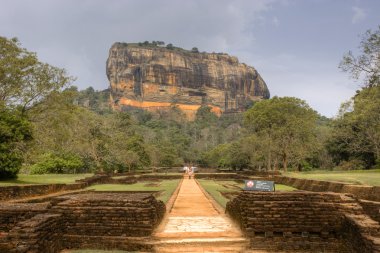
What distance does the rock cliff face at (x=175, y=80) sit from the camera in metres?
145

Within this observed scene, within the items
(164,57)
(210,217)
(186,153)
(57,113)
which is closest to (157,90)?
(164,57)

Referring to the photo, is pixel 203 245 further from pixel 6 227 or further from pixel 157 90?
pixel 157 90

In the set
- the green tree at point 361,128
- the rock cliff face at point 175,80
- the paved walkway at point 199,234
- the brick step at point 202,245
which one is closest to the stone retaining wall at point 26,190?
the paved walkway at point 199,234

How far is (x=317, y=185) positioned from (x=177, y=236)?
1050cm

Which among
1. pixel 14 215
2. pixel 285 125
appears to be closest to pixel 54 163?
pixel 285 125

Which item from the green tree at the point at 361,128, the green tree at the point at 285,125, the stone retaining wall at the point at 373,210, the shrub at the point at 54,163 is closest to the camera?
the stone retaining wall at the point at 373,210

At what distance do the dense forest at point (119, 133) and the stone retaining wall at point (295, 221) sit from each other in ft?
39.2

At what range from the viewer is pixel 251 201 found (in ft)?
23.0

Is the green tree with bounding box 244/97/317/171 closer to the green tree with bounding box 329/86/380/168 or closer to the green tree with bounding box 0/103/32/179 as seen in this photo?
the green tree with bounding box 329/86/380/168

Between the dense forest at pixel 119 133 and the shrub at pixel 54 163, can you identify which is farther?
the shrub at pixel 54 163

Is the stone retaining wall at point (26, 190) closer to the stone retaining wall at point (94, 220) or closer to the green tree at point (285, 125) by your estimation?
the stone retaining wall at point (94, 220)

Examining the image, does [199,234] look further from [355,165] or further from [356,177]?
[355,165]

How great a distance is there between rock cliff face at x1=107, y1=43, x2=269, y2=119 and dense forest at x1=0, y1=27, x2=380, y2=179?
7749cm

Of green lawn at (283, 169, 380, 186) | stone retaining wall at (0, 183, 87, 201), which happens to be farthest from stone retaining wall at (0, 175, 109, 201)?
green lawn at (283, 169, 380, 186)
